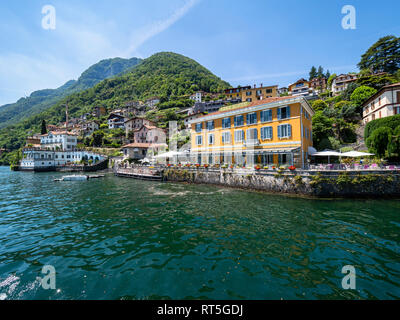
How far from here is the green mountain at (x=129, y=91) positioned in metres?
112

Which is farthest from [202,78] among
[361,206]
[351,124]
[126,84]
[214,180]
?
[361,206]

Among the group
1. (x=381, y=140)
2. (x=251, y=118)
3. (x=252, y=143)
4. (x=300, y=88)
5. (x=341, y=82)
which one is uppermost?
(x=300, y=88)

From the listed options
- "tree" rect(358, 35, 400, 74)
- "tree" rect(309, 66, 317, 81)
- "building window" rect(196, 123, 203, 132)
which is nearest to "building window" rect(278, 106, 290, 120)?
"building window" rect(196, 123, 203, 132)

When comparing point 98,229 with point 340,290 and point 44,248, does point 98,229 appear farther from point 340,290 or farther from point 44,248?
point 340,290

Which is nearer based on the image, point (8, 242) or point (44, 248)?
point (44, 248)

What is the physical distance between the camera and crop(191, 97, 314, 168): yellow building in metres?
20.6

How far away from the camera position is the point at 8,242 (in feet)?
26.0

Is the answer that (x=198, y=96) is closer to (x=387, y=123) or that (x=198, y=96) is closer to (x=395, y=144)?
(x=387, y=123)

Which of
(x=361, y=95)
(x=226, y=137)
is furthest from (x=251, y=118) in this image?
(x=361, y=95)

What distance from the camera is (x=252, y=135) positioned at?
23719mm

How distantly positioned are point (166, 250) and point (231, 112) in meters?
22.6

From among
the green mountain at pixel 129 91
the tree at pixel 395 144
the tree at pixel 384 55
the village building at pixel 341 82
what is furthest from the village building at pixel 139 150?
the tree at pixel 384 55

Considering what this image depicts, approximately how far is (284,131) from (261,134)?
284 centimetres

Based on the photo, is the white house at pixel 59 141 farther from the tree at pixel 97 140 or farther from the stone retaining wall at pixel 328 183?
the stone retaining wall at pixel 328 183
